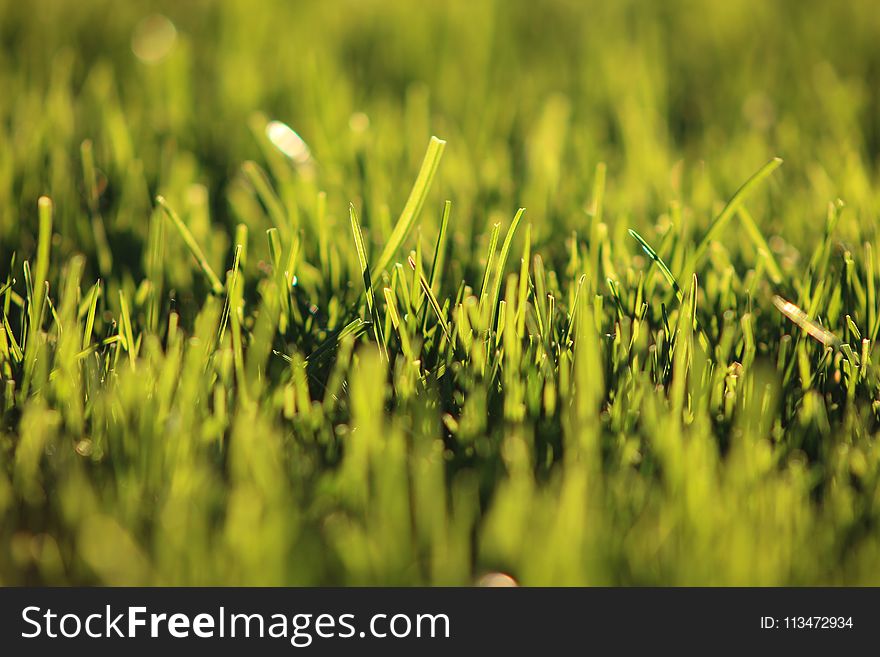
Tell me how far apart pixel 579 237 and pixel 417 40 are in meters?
0.95

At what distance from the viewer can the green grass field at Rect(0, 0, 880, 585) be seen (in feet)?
2.48

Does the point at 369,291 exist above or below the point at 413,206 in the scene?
below

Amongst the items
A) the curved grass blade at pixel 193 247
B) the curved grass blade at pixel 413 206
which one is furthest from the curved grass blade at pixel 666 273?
the curved grass blade at pixel 193 247

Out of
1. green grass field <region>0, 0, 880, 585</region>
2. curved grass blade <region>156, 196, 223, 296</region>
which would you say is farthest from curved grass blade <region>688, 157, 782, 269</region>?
curved grass blade <region>156, 196, 223, 296</region>

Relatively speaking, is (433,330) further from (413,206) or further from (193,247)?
(193,247)

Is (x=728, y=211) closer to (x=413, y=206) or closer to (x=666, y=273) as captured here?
(x=666, y=273)

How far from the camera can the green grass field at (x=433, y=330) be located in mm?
756

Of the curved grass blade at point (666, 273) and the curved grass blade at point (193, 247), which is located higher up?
the curved grass blade at point (193, 247)

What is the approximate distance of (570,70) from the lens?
1.86 metres

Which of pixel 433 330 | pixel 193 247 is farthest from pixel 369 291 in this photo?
pixel 193 247

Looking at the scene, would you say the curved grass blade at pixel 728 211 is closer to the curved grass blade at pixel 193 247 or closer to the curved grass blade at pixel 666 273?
the curved grass blade at pixel 666 273

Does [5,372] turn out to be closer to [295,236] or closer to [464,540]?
[295,236]

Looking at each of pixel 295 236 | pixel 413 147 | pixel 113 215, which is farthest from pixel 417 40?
pixel 295 236

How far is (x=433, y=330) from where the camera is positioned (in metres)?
1.00
